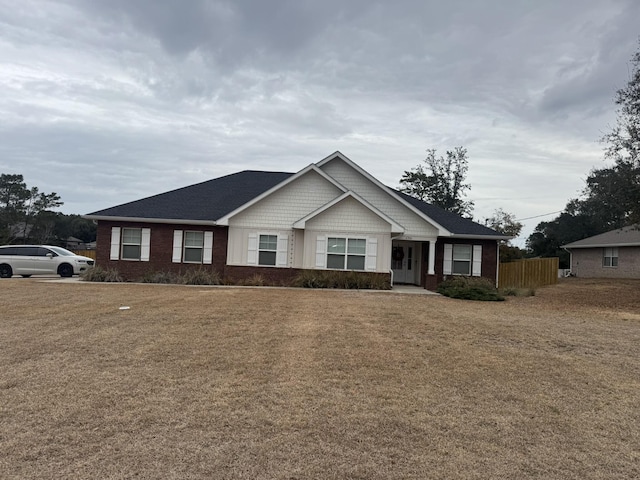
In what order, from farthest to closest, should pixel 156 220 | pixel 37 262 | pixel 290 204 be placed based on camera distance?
pixel 37 262
pixel 290 204
pixel 156 220

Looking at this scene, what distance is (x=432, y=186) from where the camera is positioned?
51312 millimetres

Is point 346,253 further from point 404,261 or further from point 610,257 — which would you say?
point 610,257

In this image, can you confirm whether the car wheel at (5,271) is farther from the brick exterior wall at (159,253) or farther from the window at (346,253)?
the window at (346,253)

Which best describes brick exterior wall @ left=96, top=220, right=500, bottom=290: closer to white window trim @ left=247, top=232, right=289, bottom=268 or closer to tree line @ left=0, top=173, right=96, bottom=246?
white window trim @ left=247, top=232, right=289, bottom=268

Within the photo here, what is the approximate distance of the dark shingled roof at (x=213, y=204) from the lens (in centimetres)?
2356

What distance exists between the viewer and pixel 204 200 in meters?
25.4

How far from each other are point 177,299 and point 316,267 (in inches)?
352

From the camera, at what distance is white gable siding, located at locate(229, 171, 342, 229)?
76.4 feet

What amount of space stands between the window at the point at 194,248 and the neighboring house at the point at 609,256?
87.6 ft

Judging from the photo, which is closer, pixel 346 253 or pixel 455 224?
pixel 346 253

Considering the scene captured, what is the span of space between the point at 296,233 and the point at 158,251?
6.37m

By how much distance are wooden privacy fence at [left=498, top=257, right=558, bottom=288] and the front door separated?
4.61m

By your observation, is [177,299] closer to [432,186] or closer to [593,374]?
[593,374]

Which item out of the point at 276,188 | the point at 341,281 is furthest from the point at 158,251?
the point at 341,281
